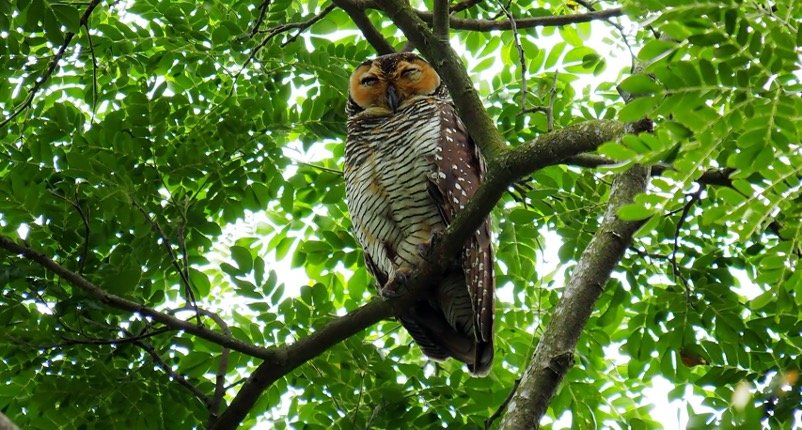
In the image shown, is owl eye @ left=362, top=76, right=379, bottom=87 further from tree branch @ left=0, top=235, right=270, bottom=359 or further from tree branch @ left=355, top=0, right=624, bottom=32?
tree branch @ left=0, top=235, right=270, bottom=359

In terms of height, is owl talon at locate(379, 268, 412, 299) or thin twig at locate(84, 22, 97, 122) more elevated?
thin twig at locate(84, 22, 97, 122)

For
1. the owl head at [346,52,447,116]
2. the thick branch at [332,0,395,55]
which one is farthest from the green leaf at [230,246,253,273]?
the owl head at [346,52,447,116]

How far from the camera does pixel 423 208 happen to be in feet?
15.9

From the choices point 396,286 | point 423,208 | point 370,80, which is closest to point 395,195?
point 423,208

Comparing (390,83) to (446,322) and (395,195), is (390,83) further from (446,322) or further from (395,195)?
(446,322)

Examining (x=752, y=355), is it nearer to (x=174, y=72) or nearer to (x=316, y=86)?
(x=316, y=86)

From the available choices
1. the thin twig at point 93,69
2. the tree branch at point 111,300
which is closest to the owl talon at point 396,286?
the tree branch at point 111,300

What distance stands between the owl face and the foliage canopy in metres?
0.12

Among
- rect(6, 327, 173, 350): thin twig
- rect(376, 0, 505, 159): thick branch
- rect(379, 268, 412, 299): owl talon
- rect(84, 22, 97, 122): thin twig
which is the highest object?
rect(376, 0, 505, 159): thick branch

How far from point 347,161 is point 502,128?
88 centimetres

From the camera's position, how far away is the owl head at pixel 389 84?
5.38 meters

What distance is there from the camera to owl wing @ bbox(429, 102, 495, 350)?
4.43 metres

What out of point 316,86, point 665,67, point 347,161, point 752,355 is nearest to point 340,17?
point 316,86

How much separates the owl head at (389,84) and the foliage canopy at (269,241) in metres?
0.11
